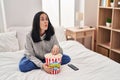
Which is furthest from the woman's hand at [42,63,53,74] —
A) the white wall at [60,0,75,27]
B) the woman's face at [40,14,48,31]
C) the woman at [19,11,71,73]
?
the white wall at [60,0,75,27]

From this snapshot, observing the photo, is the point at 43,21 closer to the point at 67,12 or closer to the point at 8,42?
the point at 8,42

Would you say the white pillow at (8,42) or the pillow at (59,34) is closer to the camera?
the white pillow at (8,42)

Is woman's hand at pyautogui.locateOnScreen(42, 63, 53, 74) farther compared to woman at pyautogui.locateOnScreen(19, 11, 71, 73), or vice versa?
woman at pyautogui.locateOnScreen(19, 11, 71, 73)

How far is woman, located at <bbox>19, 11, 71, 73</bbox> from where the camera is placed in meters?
1.70

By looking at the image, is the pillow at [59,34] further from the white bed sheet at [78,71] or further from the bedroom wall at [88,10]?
the bedroom wall at [88,10]

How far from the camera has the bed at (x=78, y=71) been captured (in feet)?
4.98

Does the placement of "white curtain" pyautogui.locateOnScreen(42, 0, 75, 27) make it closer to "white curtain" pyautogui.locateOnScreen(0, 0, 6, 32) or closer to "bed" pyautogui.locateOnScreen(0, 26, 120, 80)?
"white curtain" pyautogui.locateOnScreen(0, 0, 6, 32)

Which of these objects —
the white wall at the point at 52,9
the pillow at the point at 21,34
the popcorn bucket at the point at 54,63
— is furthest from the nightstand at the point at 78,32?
the popcorn bucket at the point at 54,63

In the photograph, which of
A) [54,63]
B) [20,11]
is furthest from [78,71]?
[20,11]

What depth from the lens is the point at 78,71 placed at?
1.65 m

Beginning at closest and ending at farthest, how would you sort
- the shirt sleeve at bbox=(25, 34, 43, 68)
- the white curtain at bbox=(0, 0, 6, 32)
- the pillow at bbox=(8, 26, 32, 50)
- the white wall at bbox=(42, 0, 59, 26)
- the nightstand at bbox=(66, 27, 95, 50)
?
the shirt sleeve at bbox=(25, 34, 43, 68) → the pillow at bbox=(8, 26, 32, 50) → the white curtain at bbox=(0, 0, 6, 32) → the nightstand at bbox=(66, 27, 95, 50) → the white wall at bbox=(42, 0, 59, 26)

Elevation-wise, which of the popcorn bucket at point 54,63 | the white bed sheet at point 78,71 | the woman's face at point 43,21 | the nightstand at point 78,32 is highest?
the woman's face at point 43,21

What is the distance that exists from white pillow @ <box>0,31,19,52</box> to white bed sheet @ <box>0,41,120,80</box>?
5.8 inches

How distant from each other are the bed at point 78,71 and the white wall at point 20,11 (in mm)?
736
